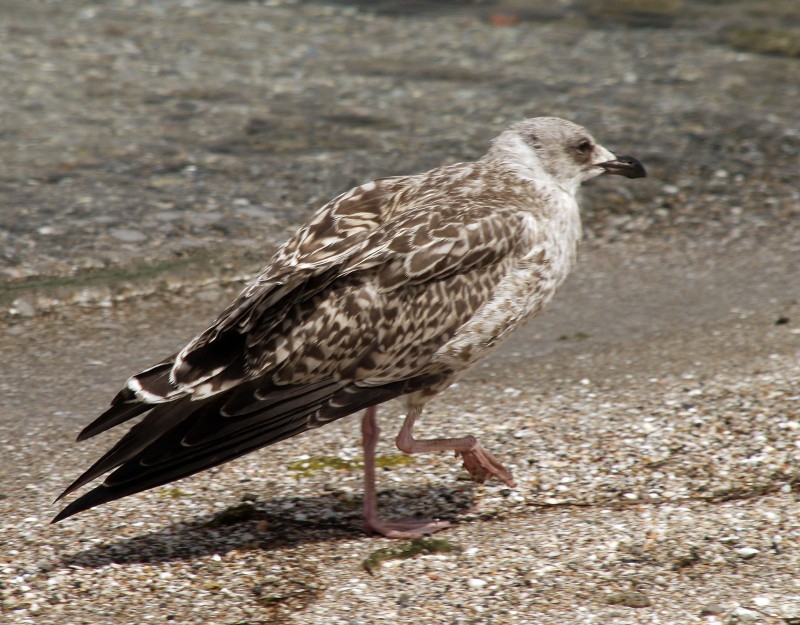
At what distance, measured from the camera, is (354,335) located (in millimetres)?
4812

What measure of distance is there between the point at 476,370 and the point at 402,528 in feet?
6.08

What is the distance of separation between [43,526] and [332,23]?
8.84 meters

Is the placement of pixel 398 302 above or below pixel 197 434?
above

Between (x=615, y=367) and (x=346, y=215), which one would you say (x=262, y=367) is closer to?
(x=346, y=215)

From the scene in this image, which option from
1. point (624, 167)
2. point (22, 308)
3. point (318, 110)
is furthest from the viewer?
point (318, 110)

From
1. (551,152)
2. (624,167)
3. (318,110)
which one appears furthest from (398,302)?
(318,110)

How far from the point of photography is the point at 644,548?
4805 millimetres

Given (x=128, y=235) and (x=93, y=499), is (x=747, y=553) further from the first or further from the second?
(x=128, y=235)

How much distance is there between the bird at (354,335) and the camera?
183 inches

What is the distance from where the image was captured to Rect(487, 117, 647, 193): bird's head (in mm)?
5504

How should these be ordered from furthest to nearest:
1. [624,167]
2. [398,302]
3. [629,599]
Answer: [624,167] < [398,302] < [629,599]

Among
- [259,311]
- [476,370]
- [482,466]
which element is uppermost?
[259,311]

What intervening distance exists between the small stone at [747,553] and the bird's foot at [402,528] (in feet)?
3.86

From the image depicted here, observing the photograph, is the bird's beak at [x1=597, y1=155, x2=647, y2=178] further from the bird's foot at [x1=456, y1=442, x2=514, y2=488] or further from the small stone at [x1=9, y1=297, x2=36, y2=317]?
the small stone at [x1=9, y1=297, x2=36, y2=317]
